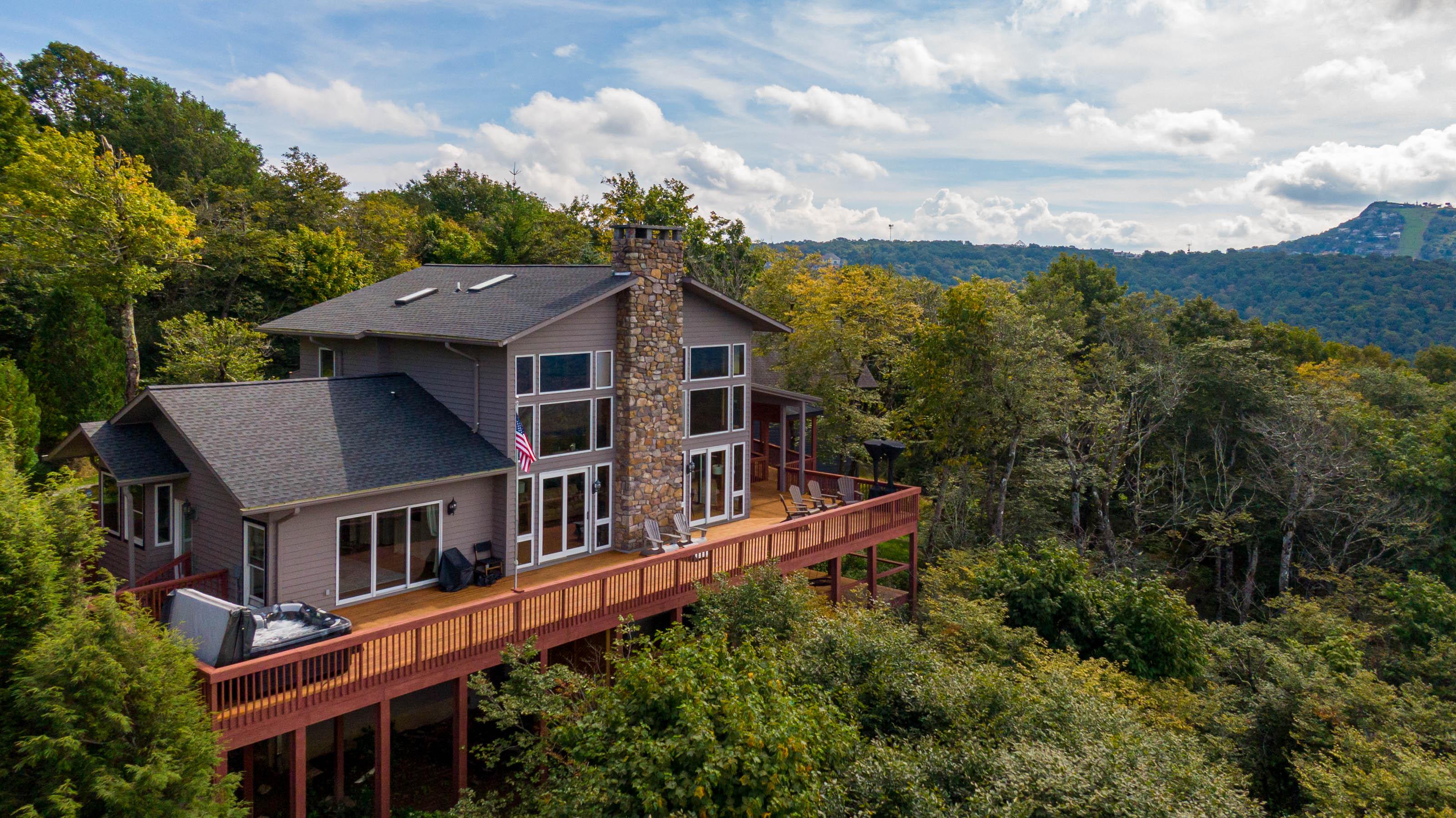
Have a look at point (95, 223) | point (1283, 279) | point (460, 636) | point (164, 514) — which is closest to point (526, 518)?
point (460, 636)

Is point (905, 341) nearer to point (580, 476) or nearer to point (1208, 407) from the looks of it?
point (1208, 407)

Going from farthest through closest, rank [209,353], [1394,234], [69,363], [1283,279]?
[1394,234] → [1283,279] → [69,363] → [209,353]

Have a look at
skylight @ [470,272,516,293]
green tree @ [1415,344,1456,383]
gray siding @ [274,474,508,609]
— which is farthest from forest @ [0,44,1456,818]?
skylight @ [470,272,516,293]

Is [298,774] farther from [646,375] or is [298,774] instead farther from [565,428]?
[646,375]

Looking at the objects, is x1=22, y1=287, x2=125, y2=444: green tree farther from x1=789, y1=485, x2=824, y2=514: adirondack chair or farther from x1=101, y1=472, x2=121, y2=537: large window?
x1=789, y1=485, x2=824, y2=514: adirondack chair

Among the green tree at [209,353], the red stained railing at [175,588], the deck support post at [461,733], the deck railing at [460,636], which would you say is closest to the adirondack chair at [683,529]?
the deck railing at [460,636]

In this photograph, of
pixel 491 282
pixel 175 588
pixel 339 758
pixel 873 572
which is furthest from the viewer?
pixel 873 572
